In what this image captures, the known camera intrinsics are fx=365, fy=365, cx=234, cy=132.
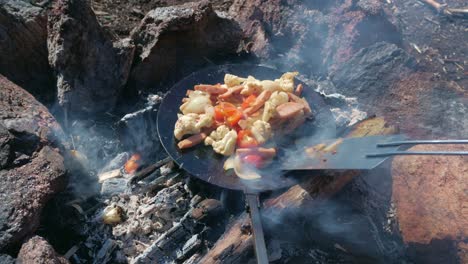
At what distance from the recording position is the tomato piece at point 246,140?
12.7 feet

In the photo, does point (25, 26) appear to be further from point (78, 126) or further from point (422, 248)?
point (422, 248)

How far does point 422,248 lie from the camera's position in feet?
12.9

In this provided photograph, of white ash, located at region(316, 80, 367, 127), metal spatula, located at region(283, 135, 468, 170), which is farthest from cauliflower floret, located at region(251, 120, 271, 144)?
white ash, located at region(316, 80, 367, 127)

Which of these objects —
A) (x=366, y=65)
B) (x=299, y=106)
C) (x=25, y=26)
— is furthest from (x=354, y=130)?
(x=25, y=26)

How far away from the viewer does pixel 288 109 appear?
415 centimetres

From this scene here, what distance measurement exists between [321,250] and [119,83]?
3.24m

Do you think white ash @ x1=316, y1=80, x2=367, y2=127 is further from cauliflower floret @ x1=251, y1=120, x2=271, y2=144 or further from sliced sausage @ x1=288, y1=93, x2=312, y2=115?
cauliflower floret @ x1=251, y1=120, x2=271, y2=144

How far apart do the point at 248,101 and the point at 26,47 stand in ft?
9.55

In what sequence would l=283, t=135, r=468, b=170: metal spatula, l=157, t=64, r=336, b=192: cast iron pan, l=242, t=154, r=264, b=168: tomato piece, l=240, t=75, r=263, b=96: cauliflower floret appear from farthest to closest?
l=240, t=75, r=263, b=96: cauliflower floret → l=242, t=154, r=264, b=168: tomato piece → l=157, t=64, r=336, b=192: cast iron pan → l=283, t=135, r=468, b=170: metal spatula

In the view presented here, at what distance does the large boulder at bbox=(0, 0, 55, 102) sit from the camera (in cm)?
442

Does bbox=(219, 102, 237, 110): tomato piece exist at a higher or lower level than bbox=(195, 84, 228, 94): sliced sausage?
lower

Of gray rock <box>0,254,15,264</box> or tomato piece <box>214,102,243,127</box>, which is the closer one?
gray rock <box>0,254,15,264</box>

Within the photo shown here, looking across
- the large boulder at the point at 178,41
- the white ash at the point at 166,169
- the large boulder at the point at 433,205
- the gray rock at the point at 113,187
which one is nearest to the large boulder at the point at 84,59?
the large boulder at the point at 178,41

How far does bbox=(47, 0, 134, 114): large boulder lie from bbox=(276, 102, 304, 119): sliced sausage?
212 cm
